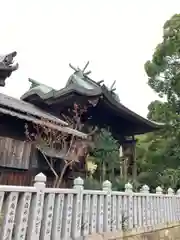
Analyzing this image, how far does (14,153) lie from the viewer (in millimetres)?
7512

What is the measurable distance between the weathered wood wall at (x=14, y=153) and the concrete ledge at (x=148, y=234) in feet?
10.6

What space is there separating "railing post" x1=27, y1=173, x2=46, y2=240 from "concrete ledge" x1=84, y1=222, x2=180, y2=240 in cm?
113

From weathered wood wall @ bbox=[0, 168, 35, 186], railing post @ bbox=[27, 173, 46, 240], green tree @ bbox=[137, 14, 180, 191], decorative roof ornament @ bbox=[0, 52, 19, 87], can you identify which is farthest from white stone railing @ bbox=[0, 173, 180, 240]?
green tree @ bbox=[137, 14, 180, 191]

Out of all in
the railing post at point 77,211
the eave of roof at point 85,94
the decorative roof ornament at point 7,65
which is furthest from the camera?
the eave of roof at point 85,94

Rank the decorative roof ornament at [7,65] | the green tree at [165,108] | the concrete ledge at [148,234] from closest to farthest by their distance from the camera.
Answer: the concrete ledge at [148,234]
the decorative roof ornament at [7,65]
the green tree at [165,108]

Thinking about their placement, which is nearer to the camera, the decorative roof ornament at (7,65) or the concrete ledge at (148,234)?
the concrete ledge at (148,234)

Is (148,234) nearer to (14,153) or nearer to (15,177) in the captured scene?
(15,177)

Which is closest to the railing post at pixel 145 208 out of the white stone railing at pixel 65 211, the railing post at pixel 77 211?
the white stone railing at pixel 65 211

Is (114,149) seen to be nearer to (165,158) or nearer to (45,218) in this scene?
(165,158)

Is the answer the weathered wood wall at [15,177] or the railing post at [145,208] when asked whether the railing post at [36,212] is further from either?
the railing post at [145,208]

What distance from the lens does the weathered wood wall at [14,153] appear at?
7.21 m

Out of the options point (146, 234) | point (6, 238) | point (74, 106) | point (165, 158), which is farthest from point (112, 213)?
point (165, 158)

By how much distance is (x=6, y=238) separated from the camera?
11.6ft

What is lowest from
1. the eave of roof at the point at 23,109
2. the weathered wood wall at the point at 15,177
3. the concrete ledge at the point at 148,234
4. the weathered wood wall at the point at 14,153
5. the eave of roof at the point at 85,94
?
the concrete ledge at the point at 148,234
